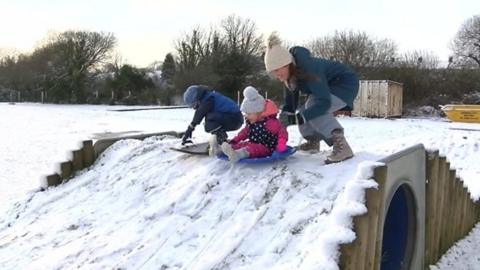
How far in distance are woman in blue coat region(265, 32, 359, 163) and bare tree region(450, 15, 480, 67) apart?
35268 millimetres

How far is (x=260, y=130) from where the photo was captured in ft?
17.1

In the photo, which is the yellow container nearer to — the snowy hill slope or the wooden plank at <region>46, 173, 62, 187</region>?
the snowy hill slope

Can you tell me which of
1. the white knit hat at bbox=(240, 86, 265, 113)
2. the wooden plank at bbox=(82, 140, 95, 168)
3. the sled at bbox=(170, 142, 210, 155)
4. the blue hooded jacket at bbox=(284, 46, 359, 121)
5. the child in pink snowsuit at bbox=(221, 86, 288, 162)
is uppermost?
the blue hooded jacket at bbox=(284, 46, 359, 121)

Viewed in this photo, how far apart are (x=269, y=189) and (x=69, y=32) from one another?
49.1 metres

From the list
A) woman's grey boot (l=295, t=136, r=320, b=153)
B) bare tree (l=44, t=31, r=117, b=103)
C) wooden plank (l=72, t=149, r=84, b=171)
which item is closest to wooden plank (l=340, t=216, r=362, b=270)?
woman's grey boot (l=295, t=136, r=320, b=153)

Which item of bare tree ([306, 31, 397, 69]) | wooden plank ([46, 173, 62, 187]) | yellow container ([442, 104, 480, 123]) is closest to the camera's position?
wooden plank ([46, 173, 62, 187])

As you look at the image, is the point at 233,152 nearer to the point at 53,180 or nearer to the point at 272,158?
the point at 272,158

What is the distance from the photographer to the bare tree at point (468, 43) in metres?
37.9

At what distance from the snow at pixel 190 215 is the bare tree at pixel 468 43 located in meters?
34.8

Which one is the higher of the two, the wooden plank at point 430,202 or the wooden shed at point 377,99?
the wooden shed at point 377,99

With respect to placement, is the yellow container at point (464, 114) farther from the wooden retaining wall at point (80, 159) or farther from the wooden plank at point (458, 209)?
the wooden retaining wall at point (80, 159)

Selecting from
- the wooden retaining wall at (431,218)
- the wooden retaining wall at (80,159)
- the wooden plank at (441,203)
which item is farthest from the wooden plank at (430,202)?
the wooden retaining wall at (80,159)

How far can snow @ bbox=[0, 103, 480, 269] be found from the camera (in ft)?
12.0

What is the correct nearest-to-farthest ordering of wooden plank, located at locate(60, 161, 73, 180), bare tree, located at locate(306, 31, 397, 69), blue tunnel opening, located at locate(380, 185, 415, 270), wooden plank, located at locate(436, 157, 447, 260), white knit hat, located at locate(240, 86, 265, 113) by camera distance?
blue tunnel opening, located at locate(380, 185, 415, 270)
white knit hat, located at locate(240, 86, 265, 113)
wooden plank, located at locate(436, 157, 447, 260)
wooden plank, located at locate(60, 161, 73, 180)
bare tree, located at locate(306, 31, 397, 69)
